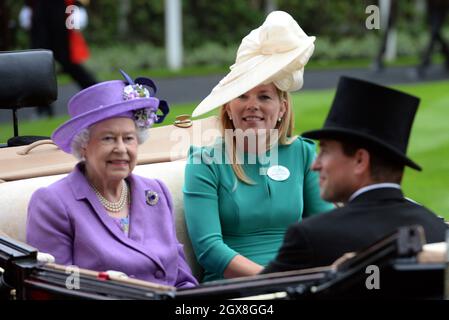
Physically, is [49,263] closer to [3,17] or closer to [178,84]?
[3,17]

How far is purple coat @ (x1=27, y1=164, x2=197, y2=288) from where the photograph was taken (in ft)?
11.4

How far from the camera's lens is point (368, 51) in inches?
645

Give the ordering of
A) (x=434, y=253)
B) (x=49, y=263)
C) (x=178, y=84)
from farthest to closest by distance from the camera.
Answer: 1. (x=178, y=84)
2. (x=49, y=263)
3. (x=434, y=253)

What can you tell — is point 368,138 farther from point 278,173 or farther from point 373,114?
point 278,173

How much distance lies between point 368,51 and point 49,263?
1365cm

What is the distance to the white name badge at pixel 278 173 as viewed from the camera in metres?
3.92

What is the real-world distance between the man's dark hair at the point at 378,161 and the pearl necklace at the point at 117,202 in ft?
3.39

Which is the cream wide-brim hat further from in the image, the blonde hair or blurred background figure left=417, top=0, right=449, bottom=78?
blurred background figure left=417, top=0, right=449, bottom=78

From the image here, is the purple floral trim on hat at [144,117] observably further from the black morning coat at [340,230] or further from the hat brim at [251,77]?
the black morning coat at [340,230]

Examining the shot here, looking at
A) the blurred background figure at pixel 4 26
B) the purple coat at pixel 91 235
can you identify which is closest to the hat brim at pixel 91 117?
the purple coat at pixel 91 235

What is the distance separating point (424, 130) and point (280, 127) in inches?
230

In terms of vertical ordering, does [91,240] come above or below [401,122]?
below

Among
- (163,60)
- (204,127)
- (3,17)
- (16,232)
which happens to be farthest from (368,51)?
(16,232)

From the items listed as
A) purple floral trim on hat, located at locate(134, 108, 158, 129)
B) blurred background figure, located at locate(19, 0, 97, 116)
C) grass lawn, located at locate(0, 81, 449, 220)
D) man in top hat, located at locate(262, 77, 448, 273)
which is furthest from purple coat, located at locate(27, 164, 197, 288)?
blurred background figure, located at locate(19, 0, 97, 116)
